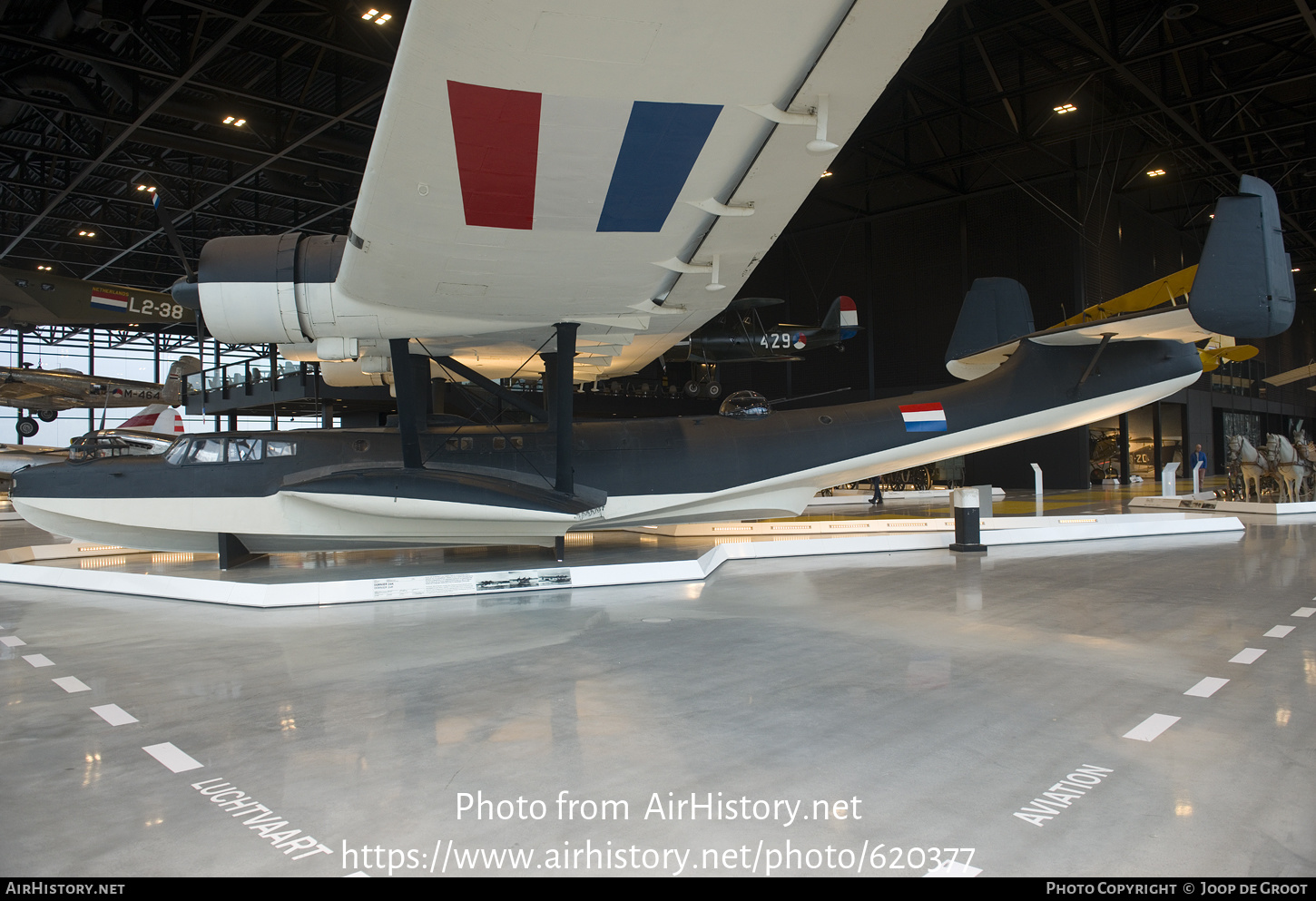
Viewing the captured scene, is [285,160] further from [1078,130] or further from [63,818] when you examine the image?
[1078,130]

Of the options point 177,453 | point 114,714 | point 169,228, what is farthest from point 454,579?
point 169,228

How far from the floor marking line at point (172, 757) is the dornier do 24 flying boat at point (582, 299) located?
3.18 m

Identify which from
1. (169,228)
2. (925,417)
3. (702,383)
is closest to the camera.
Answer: (169,228)

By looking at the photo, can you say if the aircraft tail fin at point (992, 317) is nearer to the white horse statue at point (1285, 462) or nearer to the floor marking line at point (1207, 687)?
the floor marking line at point (1207, 687)

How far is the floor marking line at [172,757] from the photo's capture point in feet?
10.00

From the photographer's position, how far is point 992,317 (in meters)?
10.5

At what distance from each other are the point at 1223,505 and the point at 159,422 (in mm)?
29834

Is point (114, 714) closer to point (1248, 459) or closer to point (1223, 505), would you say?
point (1223, 505)

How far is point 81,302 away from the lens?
637 inches

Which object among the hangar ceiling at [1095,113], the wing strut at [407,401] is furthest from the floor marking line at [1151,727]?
the hangar ceiling at [1095,113]

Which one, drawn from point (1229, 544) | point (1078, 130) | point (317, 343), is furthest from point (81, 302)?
point (1078, 130)

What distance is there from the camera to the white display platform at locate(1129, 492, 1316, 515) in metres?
14.8

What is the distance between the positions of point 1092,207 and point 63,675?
25656 mm

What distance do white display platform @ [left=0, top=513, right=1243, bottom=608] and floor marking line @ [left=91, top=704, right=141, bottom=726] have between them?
108 inches
